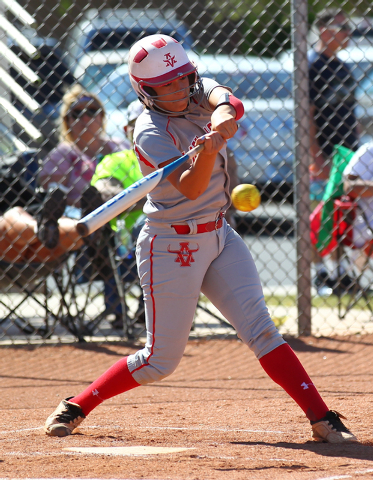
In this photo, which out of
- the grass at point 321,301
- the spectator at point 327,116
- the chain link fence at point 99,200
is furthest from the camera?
the grass at point 321,301

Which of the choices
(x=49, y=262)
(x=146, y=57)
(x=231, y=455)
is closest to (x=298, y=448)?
(x=231, y=455)

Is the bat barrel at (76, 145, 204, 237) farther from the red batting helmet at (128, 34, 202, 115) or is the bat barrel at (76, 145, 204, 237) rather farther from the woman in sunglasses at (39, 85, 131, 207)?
the woman in sunglasses at (39, 85, 131, 207)

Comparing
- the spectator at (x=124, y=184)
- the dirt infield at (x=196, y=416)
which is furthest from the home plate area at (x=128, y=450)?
the spectator at (x=124, y=184)

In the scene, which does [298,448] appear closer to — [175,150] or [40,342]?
[175,150]

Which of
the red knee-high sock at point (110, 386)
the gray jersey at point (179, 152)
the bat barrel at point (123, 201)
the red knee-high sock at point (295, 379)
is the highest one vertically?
the bat barrel at point (123, 201)

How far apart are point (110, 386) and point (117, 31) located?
10751 mm

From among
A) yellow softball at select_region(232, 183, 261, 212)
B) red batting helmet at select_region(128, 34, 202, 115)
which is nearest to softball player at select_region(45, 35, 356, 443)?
red batting helmet at select_region(128, 34, 202, 115)

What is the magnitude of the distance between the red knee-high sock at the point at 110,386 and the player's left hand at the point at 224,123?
1.13 metres

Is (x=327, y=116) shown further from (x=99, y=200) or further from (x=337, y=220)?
(x=99, y=200)

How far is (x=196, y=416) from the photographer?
3.62m

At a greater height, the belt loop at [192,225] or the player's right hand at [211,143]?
the player's right hand at [211,143]

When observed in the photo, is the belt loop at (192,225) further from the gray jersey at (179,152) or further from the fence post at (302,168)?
the fence post at (302,168)

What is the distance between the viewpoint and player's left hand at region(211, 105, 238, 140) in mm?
2889

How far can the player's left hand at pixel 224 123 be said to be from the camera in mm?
2889
